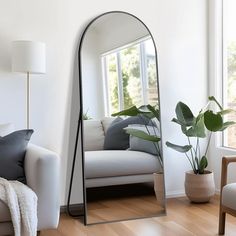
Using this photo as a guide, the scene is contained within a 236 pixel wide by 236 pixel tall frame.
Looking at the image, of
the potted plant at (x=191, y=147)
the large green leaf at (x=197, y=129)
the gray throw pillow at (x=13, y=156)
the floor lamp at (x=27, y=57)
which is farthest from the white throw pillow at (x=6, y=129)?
the large green leaf at (x=197, y=129)

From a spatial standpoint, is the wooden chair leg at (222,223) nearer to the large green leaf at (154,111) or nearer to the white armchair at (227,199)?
the white armchair at (227,199)

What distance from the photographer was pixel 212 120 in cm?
338

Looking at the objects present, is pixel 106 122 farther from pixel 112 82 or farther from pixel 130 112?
pixel 112 82

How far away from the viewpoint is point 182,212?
11.1 feet

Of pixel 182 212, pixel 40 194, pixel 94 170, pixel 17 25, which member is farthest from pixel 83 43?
pixel 182 212

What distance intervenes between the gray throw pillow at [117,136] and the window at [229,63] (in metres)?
1.08

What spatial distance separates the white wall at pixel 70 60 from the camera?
325 cm

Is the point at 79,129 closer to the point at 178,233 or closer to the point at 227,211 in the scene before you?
the point at 178,233

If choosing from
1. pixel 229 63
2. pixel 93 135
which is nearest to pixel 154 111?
pixel 93 135

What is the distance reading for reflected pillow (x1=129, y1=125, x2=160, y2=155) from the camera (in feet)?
11.3

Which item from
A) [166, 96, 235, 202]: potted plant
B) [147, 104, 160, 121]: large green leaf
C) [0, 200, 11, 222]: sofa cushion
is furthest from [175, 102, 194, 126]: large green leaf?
[0, 200, 11, 222]: sofa cushion

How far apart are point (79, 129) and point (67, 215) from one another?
75cm

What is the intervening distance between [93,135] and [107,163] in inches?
10.7

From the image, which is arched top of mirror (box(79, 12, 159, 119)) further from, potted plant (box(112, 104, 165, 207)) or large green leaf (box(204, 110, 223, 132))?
large green leaf (box(204, 110, 223, 132))
